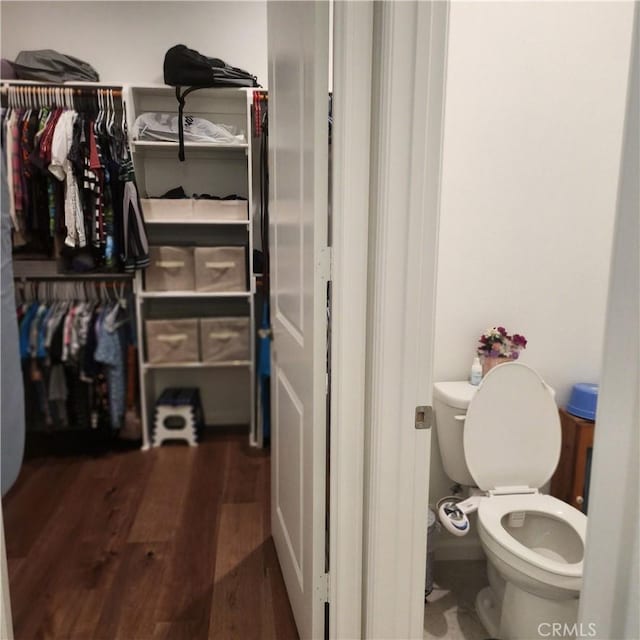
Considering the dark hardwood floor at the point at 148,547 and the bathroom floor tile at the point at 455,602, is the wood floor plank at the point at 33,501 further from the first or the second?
the bathroom floor tile at the point at 455,602

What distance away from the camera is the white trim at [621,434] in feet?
1.74

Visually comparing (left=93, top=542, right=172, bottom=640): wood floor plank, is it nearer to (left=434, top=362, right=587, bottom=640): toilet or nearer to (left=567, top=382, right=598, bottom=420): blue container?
(left=434, top=362, right=587, bottom=640): toilet

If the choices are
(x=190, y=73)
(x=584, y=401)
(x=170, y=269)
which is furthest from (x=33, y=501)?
(x=584, y=401)

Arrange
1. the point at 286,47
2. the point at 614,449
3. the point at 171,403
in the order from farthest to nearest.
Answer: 1. the point at 171,403
2. the point at 286,47
3. the point at 614,449

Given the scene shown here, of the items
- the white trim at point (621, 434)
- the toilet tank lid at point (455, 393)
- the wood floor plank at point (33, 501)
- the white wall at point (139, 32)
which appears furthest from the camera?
the wood floor plank at point (33, 501)

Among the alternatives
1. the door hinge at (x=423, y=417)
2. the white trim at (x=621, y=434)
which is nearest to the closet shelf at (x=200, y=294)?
the door hinge at (x=423, y=417)

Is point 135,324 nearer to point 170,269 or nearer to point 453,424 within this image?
point 170,269

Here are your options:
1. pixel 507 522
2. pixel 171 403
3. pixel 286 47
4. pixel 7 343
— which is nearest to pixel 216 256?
pixel 286 47

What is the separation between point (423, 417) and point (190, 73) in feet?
3.69

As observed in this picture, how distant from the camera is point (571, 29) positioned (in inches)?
71.3

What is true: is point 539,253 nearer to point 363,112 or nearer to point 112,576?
point 363,112

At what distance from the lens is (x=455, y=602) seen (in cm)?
189

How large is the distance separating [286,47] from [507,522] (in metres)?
1.67

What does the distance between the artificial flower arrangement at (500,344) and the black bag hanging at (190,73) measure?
1212 mm
